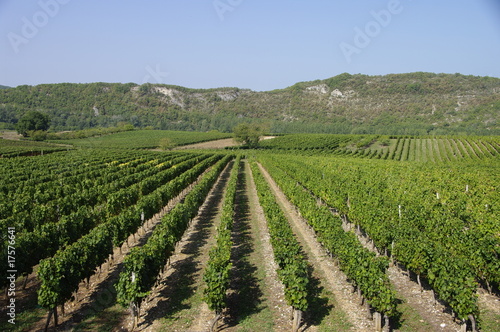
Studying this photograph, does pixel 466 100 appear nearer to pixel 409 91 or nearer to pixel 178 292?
pixel 409 91

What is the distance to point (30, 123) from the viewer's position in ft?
370

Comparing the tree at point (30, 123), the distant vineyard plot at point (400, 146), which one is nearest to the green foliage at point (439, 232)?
the distant vineyard plot at point (400, 146)

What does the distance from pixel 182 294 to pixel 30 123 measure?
126 m

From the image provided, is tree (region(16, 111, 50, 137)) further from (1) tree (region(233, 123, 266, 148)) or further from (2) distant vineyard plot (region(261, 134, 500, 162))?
(2) distant vineyard plot (region(261, 134, 500, 162))

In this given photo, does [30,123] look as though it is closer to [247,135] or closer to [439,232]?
[247,135]

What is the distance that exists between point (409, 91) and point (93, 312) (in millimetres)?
215659

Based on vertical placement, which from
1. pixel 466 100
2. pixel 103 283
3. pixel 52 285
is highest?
pixel 466 100

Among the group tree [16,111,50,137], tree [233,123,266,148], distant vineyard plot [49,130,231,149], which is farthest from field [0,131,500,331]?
tree [16,111,50,137]

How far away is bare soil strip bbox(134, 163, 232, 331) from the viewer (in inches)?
388

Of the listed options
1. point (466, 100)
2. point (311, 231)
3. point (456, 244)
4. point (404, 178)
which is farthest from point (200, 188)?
point (466, 100)

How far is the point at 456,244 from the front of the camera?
13.3m

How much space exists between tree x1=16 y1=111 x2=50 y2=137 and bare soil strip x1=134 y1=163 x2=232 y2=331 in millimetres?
118638

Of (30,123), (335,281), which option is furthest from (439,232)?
(30,123)

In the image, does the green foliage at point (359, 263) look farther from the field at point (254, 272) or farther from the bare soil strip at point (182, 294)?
the bare soil strip at point (182, 294)
